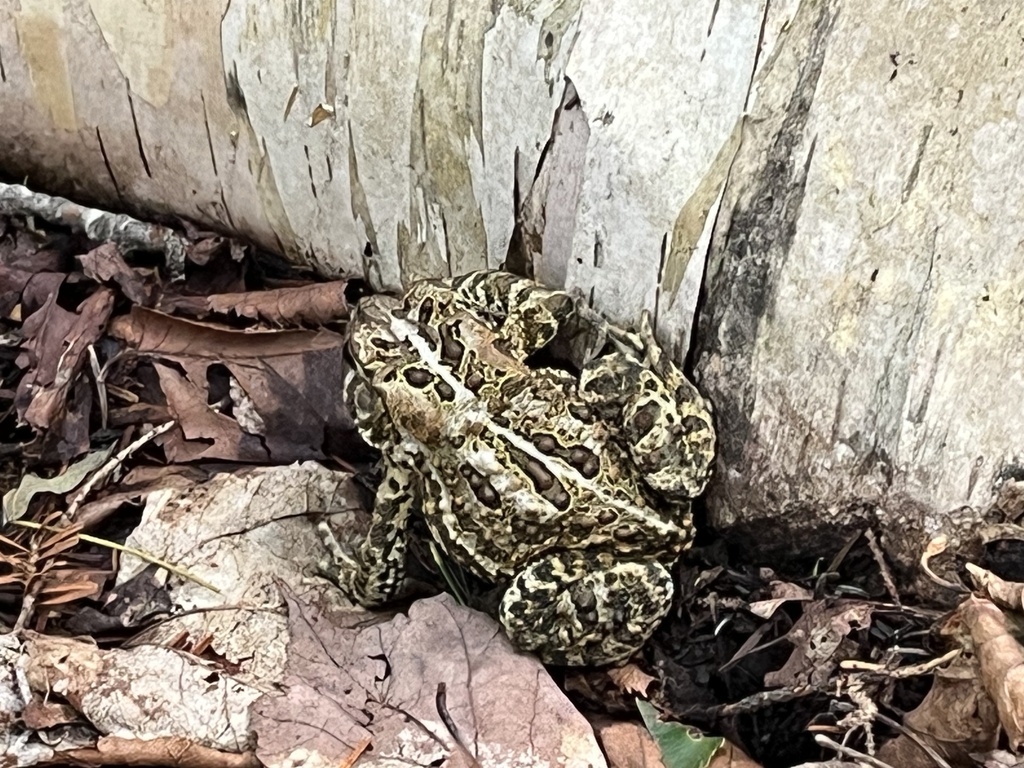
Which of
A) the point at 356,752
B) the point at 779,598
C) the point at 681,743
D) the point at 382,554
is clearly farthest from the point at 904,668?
the point at 382,554

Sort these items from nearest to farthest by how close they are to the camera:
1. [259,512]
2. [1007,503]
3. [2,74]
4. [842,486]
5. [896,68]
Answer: [896,68] < [1007,503] < [842,486] < [259,512] < [2,74]

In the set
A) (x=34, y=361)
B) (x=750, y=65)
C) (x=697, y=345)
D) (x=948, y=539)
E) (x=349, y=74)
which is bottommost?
(x=34, y=361)

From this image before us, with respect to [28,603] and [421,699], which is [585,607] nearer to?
[421,699]

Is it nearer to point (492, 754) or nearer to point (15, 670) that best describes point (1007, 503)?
point (492, 754)

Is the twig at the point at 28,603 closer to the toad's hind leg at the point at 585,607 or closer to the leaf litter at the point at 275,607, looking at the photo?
the leaf litter at the point at 275,607

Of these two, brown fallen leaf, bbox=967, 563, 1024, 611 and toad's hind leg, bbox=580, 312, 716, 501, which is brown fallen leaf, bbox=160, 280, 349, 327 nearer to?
toad's hind leg, bbox=580, 312, 716, 501

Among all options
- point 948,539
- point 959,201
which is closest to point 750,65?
point 959,201

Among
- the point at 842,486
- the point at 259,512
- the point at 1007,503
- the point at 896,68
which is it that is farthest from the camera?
the point at 259,512
